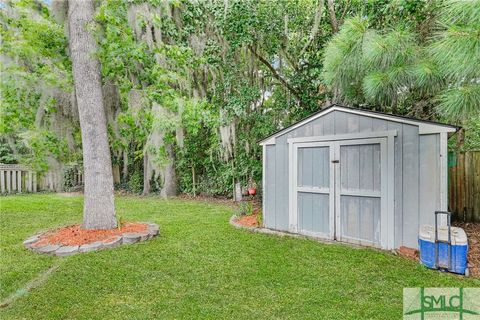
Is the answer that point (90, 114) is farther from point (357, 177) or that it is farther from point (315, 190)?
point (357, 177)

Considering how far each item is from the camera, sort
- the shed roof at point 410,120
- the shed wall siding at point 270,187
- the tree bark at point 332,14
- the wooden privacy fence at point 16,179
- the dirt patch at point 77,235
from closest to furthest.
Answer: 1. the shed roof at point 410,120
2. the dirt patch at point 77,235
3. the shed wall siding at point 270,187
4. the tree bark at point 332,14
5. the wooden privacy fence at point 16,179

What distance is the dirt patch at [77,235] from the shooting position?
395 cm

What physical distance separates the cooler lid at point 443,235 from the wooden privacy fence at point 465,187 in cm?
251

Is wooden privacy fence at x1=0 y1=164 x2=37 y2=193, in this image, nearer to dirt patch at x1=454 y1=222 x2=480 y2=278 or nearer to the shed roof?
the shed roof

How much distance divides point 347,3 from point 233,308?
600 centimetres

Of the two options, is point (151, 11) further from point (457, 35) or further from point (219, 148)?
point (457, 35)

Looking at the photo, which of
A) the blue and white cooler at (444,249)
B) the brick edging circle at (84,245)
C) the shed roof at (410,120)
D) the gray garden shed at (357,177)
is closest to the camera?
the blue and white cooler at (444,249)

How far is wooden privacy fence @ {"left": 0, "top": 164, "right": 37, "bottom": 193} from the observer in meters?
9.57

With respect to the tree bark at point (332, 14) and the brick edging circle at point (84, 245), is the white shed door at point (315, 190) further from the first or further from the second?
the tree bark at point (332, 14)

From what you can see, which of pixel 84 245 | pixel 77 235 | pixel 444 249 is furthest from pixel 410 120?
pixel 77 235

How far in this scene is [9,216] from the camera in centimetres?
604

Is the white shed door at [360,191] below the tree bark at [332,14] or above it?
below

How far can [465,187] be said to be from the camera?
16.9 ft

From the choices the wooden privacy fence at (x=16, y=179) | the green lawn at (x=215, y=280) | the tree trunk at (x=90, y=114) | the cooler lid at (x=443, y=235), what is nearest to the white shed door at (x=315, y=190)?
the green lawn at (x=215, y=280)
